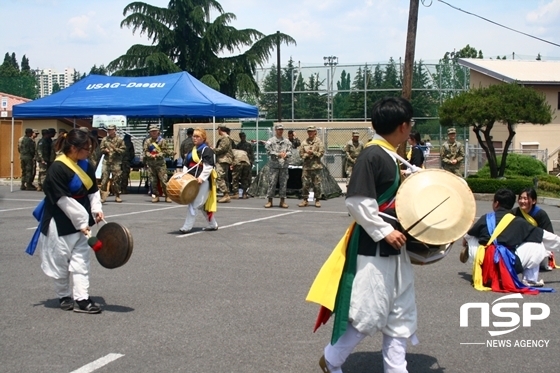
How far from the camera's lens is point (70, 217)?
22.2 feet

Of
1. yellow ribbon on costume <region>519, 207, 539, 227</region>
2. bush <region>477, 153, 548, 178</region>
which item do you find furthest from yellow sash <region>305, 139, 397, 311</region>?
bush <region>477, 153, 548, 178</region>

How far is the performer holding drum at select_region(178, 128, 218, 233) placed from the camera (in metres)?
12.2

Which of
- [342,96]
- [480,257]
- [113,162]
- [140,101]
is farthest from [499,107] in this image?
[342,96]

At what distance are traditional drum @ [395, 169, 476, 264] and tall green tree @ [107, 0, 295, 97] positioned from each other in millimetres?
34583

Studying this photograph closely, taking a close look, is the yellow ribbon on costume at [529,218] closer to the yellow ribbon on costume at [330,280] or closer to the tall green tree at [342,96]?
the yellow ribbon on costume at [330,280]

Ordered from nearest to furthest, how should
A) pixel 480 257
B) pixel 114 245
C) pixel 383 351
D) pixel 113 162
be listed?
1. pixel 383 351
2. pixel 114 245
3. pixel 480 257
4. pixel 113 162

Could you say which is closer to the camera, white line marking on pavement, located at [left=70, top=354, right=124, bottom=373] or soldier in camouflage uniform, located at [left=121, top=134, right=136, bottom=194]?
white line marking on pavement, located at [left=70, top=354, right=124, bottom=373]

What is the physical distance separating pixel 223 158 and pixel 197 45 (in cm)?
2234

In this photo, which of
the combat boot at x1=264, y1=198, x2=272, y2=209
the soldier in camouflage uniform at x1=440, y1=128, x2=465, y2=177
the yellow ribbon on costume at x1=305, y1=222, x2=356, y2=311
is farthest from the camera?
the soldier in camouflage uniform at x1=440, y1=128, x2=465, y2=177

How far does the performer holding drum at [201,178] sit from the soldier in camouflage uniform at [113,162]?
6440 mm

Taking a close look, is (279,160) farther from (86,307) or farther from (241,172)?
(86,307)

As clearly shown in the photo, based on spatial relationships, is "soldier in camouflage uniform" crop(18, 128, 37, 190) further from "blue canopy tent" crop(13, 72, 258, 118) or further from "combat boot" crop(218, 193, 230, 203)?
"combat boot" crop(218, 193, 230, 203)

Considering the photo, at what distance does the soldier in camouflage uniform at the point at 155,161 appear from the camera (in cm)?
1869

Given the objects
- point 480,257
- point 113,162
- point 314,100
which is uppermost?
point 314,100
